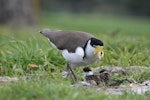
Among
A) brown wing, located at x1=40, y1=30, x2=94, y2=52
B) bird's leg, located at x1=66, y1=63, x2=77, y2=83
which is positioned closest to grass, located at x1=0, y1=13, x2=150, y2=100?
bird's leg, located at x1=66, y1=63, x2=77, y2=83

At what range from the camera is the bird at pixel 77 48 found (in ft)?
23.1

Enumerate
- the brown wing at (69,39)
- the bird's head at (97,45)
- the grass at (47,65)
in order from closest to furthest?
the grass at (47,65) < the bird's head at (97,45) < the brown wing at (69,39)

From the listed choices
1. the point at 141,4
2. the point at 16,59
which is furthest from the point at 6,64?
the point at 141,4

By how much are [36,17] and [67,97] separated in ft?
43.9

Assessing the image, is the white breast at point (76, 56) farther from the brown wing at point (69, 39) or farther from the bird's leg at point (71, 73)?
the bird's leg at point (71, 73)

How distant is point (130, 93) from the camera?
20.7 feet

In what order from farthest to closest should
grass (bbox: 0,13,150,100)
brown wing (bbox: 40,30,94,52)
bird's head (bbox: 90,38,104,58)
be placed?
brown wing (bbox: 40,30,94,52), bird's head (bbox: 90,38,104,58), grass (bbox: 0,13,150,100)

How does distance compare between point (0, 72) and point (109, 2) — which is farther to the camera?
point (109, 2)

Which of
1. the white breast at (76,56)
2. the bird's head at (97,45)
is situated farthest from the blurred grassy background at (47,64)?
the bird's head at (97,45)

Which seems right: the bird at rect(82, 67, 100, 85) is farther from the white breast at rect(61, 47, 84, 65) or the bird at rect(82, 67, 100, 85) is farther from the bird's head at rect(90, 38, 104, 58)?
the bird's head at rect(90, 38, 104, 58)

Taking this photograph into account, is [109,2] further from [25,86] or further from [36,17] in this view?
[25,86]

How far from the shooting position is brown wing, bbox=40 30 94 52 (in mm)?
7231

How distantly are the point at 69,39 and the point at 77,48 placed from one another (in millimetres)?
294

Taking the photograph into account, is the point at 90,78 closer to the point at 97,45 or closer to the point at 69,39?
the point at 97,45
